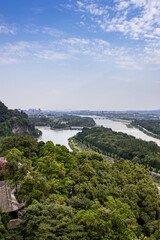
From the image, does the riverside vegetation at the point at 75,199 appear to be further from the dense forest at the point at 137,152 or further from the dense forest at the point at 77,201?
the dense forest at the point at 137,152

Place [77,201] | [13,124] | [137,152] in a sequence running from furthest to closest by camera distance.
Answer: [13,124] < [137,152] < [77,201]

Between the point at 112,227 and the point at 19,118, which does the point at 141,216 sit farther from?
the point at 19,118

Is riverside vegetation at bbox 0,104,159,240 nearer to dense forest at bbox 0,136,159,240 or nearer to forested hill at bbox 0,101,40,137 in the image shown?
dense forest at bbox 0,136,159,240

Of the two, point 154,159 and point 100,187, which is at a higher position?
point 100,187

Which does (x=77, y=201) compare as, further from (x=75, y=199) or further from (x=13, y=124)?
(x=13, y=124)

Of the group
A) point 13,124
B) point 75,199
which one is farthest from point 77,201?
point 13,124

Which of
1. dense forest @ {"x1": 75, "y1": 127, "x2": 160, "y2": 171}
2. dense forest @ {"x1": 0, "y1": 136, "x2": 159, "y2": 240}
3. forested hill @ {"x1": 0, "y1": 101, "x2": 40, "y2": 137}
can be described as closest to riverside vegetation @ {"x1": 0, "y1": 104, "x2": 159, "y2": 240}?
dense forest @ {"x1": 0, "y1": 136, "x2": 159, "y2": 240}

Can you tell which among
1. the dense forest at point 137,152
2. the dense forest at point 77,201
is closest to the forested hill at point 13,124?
the dense forest at point 137,152

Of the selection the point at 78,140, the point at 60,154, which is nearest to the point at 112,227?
the point at 60,154
